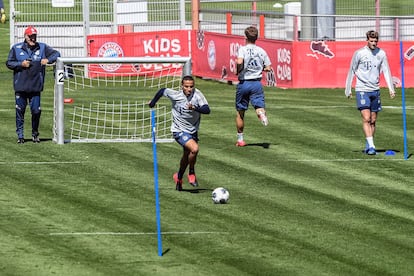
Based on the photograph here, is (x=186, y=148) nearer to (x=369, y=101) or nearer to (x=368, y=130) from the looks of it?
(x=368, y=130)

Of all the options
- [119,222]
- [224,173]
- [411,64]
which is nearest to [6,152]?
[224,173]

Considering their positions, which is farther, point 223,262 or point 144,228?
point 144,228

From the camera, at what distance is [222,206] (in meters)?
19.0

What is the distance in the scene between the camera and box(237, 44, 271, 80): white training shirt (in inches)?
989

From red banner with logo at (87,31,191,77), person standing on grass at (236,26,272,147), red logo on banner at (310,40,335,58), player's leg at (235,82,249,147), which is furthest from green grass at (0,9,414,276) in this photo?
red banner with logo at (87,31,191,77)

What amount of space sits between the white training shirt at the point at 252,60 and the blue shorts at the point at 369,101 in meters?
2.08

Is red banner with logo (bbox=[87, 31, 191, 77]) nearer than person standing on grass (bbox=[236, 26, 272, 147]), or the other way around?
person standing on grass (bbox=[236, 26, 272, 147])

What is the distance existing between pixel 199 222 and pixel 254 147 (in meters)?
7.39

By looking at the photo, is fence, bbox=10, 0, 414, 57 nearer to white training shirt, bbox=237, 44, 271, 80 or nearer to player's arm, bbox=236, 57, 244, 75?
white training shirt, bbox=237, 44, 271, 80

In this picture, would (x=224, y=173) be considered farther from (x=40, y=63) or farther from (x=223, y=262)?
(x=223, y=262)

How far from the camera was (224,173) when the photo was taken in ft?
72.2

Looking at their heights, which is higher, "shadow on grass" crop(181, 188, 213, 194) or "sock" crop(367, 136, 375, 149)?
"sock" crop(367, 136, 375, 149)

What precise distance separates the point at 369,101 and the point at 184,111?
5301 mm

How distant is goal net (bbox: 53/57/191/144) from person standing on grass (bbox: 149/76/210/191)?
4.74 meters
